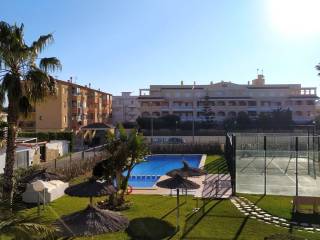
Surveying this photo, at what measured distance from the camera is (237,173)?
21.0 meters

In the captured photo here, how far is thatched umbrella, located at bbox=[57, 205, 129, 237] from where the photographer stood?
9039 mm

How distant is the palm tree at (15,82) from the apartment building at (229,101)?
225 feet

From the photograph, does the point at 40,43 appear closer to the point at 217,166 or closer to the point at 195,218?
the point at 195,218

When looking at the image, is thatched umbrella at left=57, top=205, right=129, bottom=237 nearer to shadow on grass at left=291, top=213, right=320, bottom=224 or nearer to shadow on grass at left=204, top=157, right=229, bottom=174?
shadow on grass at left=291, top=213, right=320, bottom=224

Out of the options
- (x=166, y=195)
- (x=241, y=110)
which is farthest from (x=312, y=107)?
(x=166, y=195)

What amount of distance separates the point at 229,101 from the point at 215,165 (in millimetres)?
53040

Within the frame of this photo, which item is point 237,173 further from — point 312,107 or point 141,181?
point 312,107

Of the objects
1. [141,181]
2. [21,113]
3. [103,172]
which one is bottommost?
[141,181]

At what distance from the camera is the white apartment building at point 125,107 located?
111m

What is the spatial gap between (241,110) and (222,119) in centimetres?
460

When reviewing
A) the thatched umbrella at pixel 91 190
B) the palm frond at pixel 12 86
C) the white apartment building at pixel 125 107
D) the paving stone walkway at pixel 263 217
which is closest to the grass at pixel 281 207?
the paving stone walkway at pixel 263 217

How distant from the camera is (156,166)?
36.5 m

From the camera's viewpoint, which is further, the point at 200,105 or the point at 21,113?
the point at 200,105

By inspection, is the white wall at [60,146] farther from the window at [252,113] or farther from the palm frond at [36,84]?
the window at [252,113]
